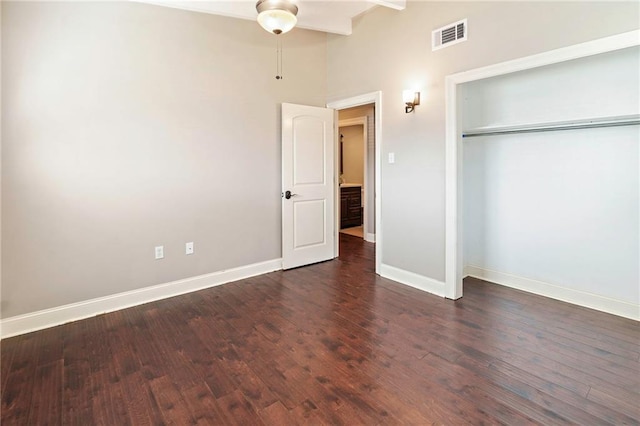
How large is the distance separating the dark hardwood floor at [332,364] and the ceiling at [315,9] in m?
2.94

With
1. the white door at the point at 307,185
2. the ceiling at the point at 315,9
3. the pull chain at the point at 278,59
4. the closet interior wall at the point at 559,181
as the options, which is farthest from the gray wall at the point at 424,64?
the pull chain at the point at 278,59

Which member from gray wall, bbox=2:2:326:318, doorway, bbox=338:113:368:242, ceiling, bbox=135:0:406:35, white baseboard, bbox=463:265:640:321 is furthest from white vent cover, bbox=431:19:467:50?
doorway, bbox=338:113:368:242

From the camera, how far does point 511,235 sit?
3648 mm

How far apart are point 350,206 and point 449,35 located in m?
4.47

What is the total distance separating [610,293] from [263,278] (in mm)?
3454

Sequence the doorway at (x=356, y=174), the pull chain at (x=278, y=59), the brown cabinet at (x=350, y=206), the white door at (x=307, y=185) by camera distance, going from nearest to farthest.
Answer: the pull chain at (x=278, y=59)
the white door at (x=307, y=185)
the doorway at (x=356, y=174)
the brown cabinet at (x=350, y=206)

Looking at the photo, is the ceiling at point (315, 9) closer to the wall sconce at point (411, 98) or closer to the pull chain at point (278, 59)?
the pull chain at point (278, 59)

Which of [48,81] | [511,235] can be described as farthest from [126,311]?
[511,235]

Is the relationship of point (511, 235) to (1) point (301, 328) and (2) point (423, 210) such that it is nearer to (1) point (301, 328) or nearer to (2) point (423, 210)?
(2) point (423, 210)

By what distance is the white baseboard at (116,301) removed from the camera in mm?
2799

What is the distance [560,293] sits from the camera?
10.8 feet

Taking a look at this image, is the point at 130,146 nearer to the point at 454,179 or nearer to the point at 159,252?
the point at 159,252

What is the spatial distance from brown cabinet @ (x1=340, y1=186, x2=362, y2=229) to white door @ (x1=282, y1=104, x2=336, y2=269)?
236cm

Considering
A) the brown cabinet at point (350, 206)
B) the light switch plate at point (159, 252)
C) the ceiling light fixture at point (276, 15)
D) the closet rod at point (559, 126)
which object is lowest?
the light switch plate at point (159, 252)
